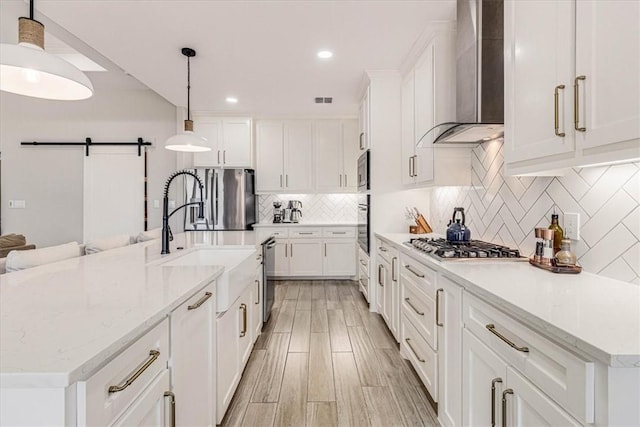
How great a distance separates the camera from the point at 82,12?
2.34 m

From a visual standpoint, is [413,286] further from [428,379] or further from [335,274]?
[335,274]

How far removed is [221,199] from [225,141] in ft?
3.03

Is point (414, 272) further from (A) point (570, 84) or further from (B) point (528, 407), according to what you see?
(A) point (570, 84)

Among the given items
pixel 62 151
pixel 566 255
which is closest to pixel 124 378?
pixel 566 255

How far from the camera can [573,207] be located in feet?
4.90

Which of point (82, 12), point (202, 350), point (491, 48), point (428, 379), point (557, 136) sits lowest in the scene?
point (428, 379)

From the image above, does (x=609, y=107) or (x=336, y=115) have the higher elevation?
(x=336, y=115)

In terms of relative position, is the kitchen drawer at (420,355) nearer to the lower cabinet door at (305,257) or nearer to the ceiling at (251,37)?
the ceiling at (251,37)

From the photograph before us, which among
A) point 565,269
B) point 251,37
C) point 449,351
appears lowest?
point 449,351

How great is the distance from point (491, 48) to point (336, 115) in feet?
10.8

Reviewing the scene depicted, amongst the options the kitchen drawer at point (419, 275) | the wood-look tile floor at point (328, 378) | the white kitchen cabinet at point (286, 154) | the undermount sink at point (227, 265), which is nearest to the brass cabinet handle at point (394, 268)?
the kitchen drawer at point (419, 275)

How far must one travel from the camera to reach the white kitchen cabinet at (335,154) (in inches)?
200

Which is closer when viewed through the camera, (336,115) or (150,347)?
(150,347)

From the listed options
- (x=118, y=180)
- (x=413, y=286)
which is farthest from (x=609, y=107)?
(x=118, y=180)
